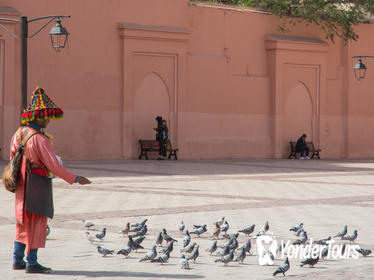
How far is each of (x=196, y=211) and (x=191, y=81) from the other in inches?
690

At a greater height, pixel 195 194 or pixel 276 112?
pixel 276 112

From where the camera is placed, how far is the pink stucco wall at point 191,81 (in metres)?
26.8

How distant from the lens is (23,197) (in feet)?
25.1

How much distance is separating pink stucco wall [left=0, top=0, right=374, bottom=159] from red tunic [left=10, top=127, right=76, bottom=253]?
713 inches

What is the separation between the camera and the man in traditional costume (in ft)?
24.8

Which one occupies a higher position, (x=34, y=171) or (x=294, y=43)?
(x=294, y=43)

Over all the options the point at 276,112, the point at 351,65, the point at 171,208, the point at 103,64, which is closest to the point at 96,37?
the point at 103,64

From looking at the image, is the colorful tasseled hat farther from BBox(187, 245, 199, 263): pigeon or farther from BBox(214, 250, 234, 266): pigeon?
BBox(214, 250, 234, 266): pigeon

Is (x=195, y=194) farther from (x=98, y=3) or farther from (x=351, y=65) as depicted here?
(x=351, y=65)

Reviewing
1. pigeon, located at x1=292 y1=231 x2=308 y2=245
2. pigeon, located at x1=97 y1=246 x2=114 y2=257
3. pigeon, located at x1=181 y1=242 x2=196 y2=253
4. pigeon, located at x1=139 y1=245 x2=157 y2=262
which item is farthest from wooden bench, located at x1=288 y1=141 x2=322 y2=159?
pigeon, located at x1=139 y1=245 x2=157 y2=262

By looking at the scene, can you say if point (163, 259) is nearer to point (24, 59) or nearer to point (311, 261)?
point (311, 261)

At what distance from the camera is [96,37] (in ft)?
90.3

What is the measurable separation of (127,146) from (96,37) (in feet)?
12.6

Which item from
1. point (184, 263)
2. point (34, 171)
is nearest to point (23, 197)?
point (34, 171)
